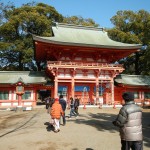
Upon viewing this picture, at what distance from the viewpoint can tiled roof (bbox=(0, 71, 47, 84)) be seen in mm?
32959

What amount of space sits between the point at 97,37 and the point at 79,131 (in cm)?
2766

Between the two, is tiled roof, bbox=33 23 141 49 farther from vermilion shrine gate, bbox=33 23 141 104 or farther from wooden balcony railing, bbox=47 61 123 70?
wooden balcony railing, bbox=47 61 123 70

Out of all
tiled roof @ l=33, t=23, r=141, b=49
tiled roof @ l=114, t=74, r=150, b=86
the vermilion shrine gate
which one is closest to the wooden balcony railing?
the vermilion shrine gate

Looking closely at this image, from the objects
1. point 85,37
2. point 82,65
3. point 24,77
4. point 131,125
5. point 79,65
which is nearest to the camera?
point 131,125

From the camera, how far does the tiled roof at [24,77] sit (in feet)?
108

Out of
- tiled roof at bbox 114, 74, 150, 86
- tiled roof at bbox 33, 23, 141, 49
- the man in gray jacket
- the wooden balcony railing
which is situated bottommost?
the man in gray jacket

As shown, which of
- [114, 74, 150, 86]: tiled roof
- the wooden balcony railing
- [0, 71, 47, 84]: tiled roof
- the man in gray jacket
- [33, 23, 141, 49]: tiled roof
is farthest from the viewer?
[114, 74, 150, 86]: tiled roof

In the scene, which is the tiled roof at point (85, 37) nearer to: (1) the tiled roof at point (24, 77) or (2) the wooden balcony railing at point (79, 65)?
(2) the wooden balcony railing at point (79, 65)

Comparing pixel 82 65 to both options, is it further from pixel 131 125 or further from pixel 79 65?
pixel 131 125

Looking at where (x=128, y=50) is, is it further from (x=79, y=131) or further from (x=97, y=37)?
(x=79, y=131)

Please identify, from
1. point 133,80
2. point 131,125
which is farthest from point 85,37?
point 131,125

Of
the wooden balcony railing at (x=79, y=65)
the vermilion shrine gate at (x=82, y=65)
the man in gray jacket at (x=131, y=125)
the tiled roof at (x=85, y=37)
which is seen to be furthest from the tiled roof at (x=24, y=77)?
the man in gray jacket at (x=131, y=125)

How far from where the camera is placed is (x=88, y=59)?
35.0m

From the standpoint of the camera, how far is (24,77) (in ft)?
115
